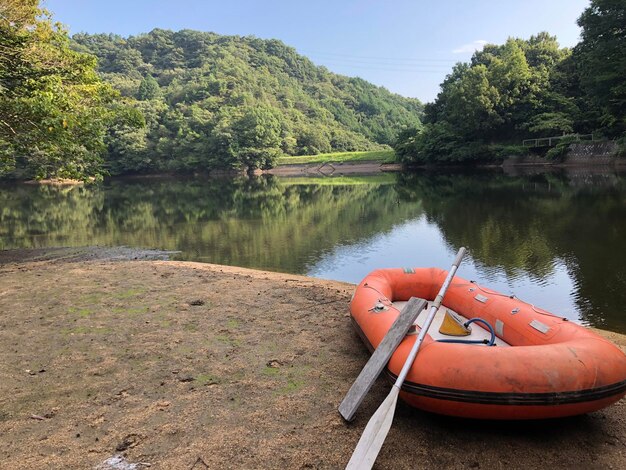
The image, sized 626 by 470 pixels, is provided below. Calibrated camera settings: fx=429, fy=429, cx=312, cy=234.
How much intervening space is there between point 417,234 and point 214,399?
1143 centimetres

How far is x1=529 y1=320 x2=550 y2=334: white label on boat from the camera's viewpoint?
3743mm

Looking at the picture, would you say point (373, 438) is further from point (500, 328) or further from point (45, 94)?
point (45, 94)

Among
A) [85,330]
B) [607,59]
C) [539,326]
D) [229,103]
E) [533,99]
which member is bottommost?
[85,330]

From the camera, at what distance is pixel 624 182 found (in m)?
21.4

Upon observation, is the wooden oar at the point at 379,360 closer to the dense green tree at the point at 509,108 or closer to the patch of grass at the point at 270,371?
the patch of grass at the point at 270,371

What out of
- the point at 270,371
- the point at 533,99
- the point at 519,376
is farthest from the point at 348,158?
the point at 519,376

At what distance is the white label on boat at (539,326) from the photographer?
3.74 metres

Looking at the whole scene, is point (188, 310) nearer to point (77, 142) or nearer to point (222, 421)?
point (222, 421)

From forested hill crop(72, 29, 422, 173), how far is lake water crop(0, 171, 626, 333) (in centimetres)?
2392

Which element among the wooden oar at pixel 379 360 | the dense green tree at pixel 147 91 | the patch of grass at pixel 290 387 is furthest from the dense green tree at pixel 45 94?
the dense green tree at pixel 147 91

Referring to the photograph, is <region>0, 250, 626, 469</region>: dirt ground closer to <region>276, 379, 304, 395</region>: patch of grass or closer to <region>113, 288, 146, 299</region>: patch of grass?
<region>276, 379, 304, 395</region>: patch of grass

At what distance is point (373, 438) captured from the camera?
288cm

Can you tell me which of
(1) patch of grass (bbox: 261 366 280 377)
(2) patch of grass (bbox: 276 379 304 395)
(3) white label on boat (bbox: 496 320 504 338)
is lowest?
(1) patch of grass (bbox: 261 366 280 377)

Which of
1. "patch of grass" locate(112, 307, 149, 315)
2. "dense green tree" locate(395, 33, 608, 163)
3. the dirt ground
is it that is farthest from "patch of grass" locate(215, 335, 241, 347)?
"dense green tree" locate(395, 33, 608, 163)
